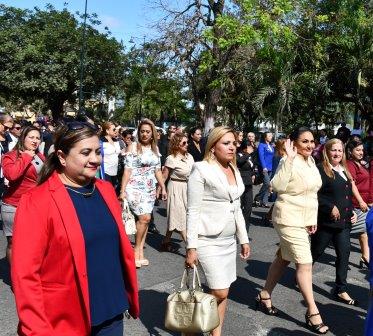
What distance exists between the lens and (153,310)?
15.4ft

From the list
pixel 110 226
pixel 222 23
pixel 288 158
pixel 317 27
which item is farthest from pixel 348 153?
pixel 317 27

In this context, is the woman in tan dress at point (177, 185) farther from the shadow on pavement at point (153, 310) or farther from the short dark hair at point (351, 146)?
the short dark hair at point (351, 146)

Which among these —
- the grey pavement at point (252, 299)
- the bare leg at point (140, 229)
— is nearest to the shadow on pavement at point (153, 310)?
the grey pavement at point (252, 299)

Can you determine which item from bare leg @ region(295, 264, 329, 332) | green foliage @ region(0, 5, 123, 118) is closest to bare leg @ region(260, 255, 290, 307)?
bare leg @ region(295, 264, 329, 332)

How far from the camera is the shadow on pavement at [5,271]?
5434mm

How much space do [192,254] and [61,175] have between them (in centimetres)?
143

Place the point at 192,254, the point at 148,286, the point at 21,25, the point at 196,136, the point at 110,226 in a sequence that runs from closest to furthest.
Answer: the point at 110,226 < the point at 192,254 < the point at 148,286 < the point at 196,136 < the point at 21,25

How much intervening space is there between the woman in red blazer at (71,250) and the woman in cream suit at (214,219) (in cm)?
114

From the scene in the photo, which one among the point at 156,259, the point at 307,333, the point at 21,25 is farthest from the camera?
the point at 21,25

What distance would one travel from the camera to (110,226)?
2494mm

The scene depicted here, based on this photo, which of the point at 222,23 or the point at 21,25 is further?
the point at 21,25

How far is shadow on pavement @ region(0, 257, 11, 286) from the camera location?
5434 mm

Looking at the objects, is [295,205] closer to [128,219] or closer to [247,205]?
[128,219]

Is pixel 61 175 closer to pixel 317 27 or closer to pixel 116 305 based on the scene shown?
pixel 116 305
